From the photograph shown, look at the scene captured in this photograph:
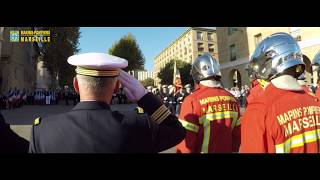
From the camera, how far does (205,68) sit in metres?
3.60

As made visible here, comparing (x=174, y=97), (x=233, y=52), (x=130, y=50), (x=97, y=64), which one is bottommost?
(x=97, y=64)

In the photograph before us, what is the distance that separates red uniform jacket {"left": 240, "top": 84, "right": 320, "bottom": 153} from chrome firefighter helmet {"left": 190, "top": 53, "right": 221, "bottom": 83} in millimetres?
1459

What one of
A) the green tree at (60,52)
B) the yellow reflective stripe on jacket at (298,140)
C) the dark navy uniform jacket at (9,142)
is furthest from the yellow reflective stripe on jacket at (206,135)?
the green tree at (60,52)

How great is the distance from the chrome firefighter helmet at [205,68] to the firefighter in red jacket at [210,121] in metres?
0.15

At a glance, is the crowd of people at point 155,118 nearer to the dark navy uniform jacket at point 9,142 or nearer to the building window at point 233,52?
the dark navy uniform jacket at point 9,142

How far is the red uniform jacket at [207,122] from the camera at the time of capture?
10.2 ft

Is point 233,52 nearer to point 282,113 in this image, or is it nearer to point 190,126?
point 190,126

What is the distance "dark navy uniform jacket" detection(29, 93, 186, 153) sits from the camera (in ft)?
5.44

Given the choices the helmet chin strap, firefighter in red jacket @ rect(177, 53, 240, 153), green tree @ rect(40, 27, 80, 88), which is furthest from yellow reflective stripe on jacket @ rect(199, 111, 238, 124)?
green tree @ rect(40, 27, 80, 88)

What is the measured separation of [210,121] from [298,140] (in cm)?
124

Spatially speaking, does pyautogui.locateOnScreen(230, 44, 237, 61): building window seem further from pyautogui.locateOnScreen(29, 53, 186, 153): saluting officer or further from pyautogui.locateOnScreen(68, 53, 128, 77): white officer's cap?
pyautogui.locateOnScreen(68, 53, 128, 77): white officer's cap
